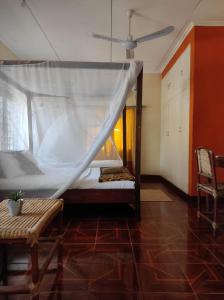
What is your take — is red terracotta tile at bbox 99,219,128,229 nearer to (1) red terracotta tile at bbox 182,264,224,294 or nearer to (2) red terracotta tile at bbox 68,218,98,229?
(2) red terracotta tile at bbox 68,218,98,229

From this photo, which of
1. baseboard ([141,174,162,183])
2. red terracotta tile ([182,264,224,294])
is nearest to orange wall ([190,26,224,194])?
red terracotta tile ([182,264,224,294])

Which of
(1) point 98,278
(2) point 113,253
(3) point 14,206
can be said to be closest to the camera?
(3) point 14,206

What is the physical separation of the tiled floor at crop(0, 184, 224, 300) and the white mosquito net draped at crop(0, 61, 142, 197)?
0.77 m

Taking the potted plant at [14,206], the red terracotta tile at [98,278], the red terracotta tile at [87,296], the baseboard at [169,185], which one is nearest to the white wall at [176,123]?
the baseboard at [169,185]

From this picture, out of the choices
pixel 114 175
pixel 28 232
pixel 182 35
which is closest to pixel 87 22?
pixel 182 35

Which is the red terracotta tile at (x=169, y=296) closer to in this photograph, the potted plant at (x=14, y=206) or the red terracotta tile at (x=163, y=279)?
the red terracotta tile at (x=163, y=279)

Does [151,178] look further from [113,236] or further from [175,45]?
[113,236]

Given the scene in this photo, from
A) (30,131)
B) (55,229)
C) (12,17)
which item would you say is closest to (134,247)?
(55,229)

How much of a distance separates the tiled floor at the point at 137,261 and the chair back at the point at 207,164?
658 mm

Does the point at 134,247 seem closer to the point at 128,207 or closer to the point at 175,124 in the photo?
the point at 128,207

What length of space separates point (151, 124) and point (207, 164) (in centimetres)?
346

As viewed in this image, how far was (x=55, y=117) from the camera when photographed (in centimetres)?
272

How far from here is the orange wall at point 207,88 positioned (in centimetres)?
355

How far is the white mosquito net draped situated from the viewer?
2.66 meters
